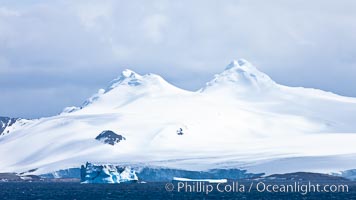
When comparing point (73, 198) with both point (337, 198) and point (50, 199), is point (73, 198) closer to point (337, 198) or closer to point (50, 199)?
point (50, 199)

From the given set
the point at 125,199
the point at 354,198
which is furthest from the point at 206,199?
the point at 354,198

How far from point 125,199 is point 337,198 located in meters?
31.3

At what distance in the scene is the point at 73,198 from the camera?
144m

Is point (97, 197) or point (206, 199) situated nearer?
point (206, 199)

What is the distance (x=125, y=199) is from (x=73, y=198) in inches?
329

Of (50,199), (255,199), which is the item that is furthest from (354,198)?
(50,199)

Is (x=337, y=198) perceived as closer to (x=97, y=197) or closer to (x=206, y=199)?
(x=206, y=199)

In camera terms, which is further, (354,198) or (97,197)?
(97,197)

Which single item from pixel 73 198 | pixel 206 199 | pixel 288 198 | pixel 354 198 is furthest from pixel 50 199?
pixel 354 198

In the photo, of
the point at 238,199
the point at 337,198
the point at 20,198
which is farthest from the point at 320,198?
the point at 20,198

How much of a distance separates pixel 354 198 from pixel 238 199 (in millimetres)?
16848

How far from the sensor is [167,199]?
14025 cm

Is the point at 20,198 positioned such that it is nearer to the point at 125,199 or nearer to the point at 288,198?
the point at 125,199

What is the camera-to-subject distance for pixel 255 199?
141m
